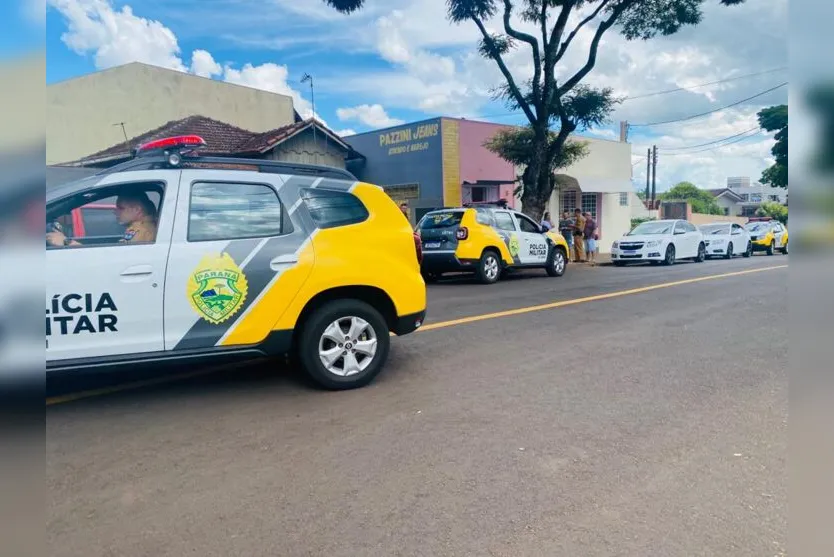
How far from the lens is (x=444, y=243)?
43.0ft

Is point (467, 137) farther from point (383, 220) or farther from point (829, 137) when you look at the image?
point (829, 137)

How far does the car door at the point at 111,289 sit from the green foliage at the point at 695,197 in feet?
230

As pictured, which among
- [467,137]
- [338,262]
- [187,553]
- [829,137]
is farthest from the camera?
[467,137]

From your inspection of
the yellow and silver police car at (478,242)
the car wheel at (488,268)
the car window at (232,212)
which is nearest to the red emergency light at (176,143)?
the car window at (232,212)

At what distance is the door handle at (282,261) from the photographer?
15.0ft

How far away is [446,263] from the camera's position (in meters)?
13.1

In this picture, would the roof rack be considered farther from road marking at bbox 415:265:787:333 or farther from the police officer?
road marking at bbox 415:265:787:333

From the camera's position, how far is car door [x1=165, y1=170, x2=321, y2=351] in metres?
4.33

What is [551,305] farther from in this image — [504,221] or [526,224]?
[526,224]

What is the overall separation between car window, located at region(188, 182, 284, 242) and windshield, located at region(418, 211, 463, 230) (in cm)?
856

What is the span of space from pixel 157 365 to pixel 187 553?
203 centimetres

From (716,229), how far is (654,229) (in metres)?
6.11

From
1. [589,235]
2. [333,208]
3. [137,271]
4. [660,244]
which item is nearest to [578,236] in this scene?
[589,235]

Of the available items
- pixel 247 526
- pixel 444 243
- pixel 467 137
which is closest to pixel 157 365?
pixel 247 526
